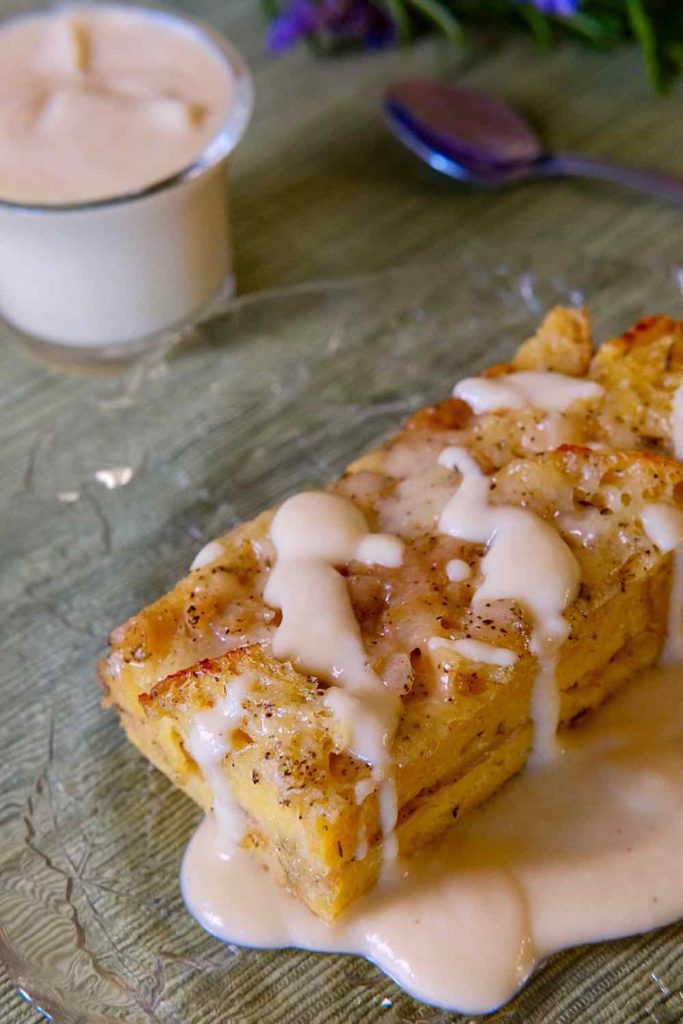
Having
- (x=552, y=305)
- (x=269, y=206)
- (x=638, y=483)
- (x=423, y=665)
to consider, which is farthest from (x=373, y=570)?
(x=269, y=206)

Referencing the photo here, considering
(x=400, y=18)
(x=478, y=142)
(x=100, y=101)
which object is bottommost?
(x=478, y=142)

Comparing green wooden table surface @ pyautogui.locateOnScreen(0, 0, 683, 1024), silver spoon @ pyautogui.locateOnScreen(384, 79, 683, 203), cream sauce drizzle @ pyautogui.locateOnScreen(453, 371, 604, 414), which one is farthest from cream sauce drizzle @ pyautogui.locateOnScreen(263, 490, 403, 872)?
silver spoon @ pyautogui.locateOnScreen(384, 79, 683, 203)

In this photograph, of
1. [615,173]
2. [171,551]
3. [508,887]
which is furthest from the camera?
[615,173]

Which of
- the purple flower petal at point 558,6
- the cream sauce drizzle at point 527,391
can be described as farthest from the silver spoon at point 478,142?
the cream sauce drizzle at point 527,391

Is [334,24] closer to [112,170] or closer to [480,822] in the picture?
[112,170]

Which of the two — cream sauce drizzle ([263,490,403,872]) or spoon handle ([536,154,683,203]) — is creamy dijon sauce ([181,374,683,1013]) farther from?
spoon handle ([536,154,683,203])

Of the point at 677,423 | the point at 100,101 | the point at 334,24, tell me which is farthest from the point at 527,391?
the point at 334,24
